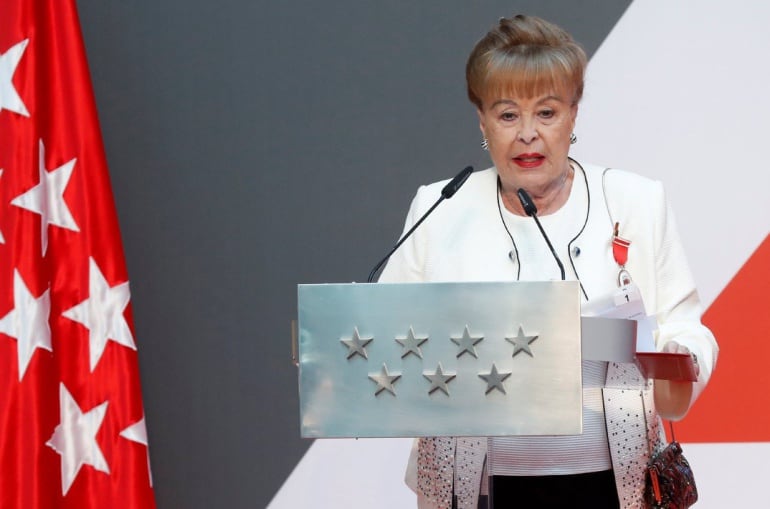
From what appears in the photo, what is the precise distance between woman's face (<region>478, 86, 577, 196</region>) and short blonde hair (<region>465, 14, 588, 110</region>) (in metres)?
0.02

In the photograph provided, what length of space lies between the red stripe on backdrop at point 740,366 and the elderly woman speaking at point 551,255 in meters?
1.06

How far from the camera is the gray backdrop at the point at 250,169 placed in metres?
3.16

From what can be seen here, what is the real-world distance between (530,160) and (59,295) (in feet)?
4.56

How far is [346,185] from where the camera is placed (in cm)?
316

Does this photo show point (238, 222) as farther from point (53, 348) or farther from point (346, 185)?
point (53, 348)

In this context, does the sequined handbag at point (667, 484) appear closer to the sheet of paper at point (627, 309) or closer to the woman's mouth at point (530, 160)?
the sheet of paper at point (627, 309)

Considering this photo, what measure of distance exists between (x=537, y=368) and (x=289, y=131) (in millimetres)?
1854

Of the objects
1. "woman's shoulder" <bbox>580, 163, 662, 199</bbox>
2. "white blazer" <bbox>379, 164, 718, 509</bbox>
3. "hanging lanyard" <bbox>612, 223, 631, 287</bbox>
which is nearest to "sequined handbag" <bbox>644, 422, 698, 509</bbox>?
"white blazer" <bbox>379, 164, 718, 509</bbox>

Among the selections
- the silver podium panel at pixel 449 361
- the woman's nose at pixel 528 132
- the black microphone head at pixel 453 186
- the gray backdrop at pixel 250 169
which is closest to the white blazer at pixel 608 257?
the woman's nose at pixel 528 132

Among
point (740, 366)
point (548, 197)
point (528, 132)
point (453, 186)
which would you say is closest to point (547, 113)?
→ point (528, 132)

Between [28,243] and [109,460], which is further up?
[28,243]

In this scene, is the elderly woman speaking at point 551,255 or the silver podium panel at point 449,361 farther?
the elderly woman speaking at point 551,255

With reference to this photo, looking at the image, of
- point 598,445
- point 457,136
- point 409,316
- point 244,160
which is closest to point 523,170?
point 598,445

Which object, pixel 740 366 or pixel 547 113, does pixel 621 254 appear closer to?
pixel 547 113
